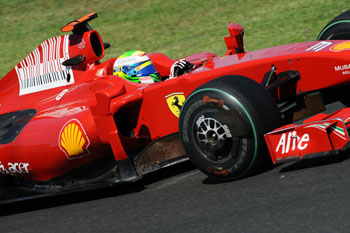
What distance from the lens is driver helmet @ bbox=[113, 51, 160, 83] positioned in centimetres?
512

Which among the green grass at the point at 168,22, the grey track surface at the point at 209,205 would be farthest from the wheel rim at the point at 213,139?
the green grass at the point at 168,22

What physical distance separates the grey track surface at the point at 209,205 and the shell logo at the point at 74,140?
0.40m

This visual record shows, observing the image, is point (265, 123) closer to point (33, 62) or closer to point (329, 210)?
point (329, 210)

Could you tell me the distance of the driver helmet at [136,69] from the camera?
201 inches

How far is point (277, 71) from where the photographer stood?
4316mm

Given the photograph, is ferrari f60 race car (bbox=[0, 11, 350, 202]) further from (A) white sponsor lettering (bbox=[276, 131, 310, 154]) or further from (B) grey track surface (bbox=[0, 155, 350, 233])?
(B) grey track surface (bbox=[0, 155, 350, 233])

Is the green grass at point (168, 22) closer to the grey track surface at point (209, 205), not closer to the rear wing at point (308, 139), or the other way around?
the grey track surface at point (209, 205)

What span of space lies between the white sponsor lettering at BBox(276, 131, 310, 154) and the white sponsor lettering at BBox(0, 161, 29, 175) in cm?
230

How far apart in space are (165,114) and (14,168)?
4.81 ft

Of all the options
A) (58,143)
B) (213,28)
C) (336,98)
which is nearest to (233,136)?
(336,98)

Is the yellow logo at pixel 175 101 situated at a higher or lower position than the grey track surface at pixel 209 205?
higher

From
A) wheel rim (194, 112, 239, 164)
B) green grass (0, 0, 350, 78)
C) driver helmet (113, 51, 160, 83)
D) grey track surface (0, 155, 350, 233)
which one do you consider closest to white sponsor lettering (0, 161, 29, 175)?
grey track surface (0, 155, 350, 233)

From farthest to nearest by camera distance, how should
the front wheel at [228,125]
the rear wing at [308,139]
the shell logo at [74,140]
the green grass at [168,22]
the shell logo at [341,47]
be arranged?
the green grass at [168,22], the shell logo at [74,140], the shell logo at [341,47], the front wheel at [228,125], the rear wing at [308,139]

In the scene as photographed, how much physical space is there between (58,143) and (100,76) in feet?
3.05
